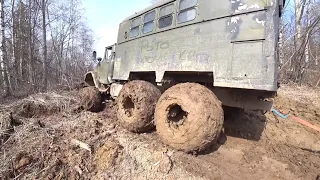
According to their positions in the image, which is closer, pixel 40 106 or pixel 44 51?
pixel 40 106

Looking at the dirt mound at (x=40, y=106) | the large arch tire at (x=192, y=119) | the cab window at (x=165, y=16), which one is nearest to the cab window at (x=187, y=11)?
the cab window at (x=165, y=16)

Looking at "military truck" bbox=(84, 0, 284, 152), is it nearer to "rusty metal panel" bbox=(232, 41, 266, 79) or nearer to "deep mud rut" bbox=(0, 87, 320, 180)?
"rusty metal panel" bbox=(232, 41, 266, 79)

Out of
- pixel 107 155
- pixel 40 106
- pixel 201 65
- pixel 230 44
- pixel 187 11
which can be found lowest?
pixel 107 155

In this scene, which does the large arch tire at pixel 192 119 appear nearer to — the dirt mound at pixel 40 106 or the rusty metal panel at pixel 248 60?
the rusty metal panel at pixel 248 60

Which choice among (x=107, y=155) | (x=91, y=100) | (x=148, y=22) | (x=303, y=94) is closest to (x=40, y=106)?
(x=91, y=100)

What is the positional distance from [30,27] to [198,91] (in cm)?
1706

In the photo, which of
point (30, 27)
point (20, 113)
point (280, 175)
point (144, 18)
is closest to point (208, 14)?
point (144, 18)

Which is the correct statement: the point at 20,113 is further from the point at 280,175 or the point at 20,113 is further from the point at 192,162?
the point at 280,175

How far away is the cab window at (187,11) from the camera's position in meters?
4.57

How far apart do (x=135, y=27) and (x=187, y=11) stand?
2232mm

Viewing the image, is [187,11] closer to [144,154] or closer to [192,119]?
[192,119]

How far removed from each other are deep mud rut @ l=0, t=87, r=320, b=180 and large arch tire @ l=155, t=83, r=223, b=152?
0.79 ft

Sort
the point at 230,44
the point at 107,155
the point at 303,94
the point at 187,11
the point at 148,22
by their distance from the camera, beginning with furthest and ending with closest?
the point at 303,94 → the point at 148,22 → the point at 187,11 → the point at 107,155 → the point at 230,44

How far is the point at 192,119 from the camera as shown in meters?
3.79
